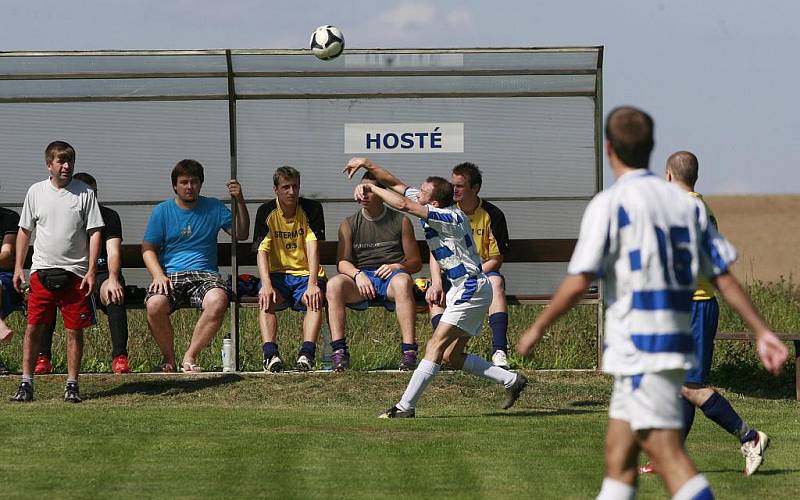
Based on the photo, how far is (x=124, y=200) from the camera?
13.6 meters

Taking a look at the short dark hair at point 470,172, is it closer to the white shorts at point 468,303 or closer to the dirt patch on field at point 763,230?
the white shorts at point 468,303

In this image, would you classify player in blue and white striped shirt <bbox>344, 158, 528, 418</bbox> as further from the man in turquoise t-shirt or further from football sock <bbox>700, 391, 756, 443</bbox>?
the man in turquoise t-shirt

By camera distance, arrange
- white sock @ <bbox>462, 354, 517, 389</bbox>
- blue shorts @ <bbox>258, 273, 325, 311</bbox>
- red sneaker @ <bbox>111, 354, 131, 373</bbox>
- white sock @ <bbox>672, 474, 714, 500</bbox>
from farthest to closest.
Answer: blue shorts @ <bbox>258, 273, 325, 311</bbox> < red sneaker @ <bbox>111, 354, 131, 373</bbox> < white sock @ <bbox>462, 354, 517, 389</bbox> < white sock @ <bbox>672, 474, 714, 500</bbox>

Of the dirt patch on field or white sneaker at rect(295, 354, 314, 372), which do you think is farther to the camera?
the dirt patch on field

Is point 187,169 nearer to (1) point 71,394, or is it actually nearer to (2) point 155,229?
(2) point 155,229

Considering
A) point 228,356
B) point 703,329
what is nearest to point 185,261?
point 228,356

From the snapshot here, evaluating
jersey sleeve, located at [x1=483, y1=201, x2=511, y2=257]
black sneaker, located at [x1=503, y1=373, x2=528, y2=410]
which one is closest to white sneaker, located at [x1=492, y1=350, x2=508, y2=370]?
black sneaker, located at [x1=503, y1=373, x2=528, y2=410]

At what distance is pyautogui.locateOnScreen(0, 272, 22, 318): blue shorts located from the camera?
12461 millimetres

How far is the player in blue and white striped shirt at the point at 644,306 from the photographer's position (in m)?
4.94

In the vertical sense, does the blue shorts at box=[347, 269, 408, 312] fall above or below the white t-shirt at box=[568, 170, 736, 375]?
below

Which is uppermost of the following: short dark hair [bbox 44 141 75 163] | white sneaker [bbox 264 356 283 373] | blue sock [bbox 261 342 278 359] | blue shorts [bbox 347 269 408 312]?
short dark hair [bbox 44 141 75 163]

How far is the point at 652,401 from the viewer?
194 inches

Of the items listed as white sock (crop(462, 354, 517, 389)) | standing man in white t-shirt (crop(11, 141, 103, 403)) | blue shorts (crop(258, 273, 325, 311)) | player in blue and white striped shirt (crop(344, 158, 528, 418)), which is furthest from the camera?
blue shorts (crop(258, 273, 325, 311))

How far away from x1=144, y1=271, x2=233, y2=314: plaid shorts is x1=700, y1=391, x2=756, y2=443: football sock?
575cm
